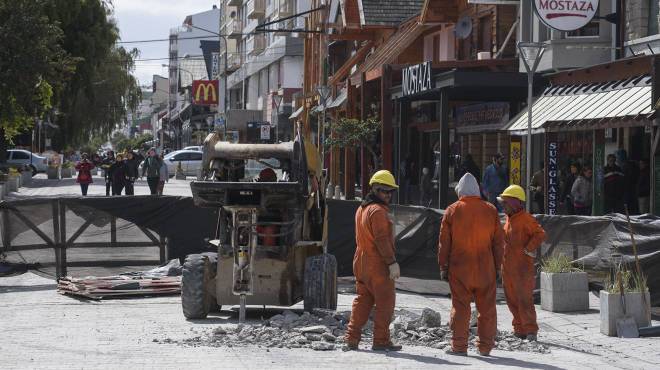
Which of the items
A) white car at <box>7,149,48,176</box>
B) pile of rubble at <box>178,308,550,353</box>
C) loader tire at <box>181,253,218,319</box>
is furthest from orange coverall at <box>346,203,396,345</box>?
white car at <box>7,149,48,176</box>

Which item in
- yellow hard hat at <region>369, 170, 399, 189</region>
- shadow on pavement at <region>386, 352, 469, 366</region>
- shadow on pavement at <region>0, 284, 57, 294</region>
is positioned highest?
yellow hard hat at <region>369, 170, 399, 189</region>

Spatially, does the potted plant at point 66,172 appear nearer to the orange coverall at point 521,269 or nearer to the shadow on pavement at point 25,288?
the shadow on pavement at point 25,288

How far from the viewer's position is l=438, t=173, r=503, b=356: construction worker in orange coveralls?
10.6 m

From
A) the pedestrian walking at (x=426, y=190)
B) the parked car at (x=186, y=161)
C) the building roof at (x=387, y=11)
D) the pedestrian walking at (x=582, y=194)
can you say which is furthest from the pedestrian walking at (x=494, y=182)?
the parked car at (x=186, y=161)

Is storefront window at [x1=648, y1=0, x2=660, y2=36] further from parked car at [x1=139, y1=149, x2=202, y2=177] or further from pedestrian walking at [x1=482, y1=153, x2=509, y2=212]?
parked car at [x1=139, y1=149, x2=202, y2=177]

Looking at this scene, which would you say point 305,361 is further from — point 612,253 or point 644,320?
point 612,253

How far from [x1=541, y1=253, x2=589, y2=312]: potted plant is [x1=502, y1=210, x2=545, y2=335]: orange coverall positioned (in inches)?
80.5

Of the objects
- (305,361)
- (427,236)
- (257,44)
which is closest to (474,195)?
(305,361)

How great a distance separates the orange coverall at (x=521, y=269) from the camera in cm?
1190

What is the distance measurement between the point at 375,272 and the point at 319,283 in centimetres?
237

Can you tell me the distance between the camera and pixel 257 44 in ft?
270

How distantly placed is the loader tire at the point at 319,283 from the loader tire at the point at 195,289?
3.56ft

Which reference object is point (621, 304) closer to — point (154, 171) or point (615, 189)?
point (615, 189)

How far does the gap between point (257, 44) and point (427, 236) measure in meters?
66.4
